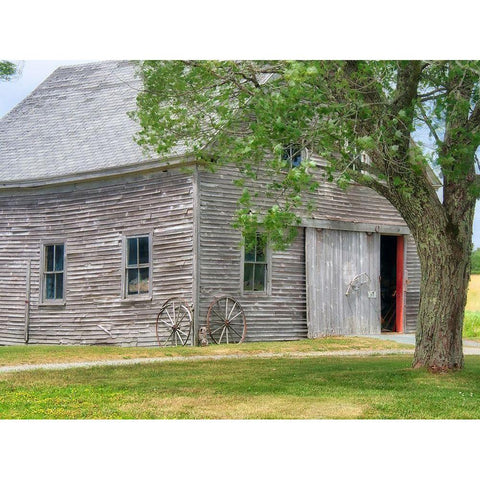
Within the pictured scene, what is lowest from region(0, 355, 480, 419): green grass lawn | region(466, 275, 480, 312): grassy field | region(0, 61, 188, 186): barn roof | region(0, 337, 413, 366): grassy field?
region(0, 355, 480, 419): green grass lawn

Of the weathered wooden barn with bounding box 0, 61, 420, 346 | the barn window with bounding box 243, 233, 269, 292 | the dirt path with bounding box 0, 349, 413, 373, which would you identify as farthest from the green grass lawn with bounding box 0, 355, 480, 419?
the barn window with bounding box 243, 233, 269, 292

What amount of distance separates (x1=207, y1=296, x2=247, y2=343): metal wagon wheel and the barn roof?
3133 mm

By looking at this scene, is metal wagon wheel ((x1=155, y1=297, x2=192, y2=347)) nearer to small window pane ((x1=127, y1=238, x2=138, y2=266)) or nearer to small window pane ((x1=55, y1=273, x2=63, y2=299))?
small window pane ((x1=127, y1=238, x2=138, y2=266))

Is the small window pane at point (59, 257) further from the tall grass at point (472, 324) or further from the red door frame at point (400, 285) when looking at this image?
the tall grass at point (472, 324)

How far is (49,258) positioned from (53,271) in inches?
13.7

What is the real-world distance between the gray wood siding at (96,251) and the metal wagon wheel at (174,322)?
0.20 m

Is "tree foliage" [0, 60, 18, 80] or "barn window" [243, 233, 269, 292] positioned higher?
"tree foliage" [0, 60, 18, 80]

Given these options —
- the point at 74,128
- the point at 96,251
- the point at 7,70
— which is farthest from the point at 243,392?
the point at 74,128

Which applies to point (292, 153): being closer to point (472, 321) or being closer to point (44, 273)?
point (44, 273)

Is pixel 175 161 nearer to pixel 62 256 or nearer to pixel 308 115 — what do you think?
pixel 62 256

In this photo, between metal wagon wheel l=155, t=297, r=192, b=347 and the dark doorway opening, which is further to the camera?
the dark doorway opening

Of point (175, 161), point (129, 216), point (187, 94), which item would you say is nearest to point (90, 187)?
point (129, 216)

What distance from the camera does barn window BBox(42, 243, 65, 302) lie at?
20422 mm

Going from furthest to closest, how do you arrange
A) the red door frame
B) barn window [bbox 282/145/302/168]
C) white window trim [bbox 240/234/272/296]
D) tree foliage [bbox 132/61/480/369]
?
the red door frame < white window trim [bbox 240/234/272/296] < barn window [bbox 282/145/302/168] < tree foliage [bbox 132/61/480/369]
